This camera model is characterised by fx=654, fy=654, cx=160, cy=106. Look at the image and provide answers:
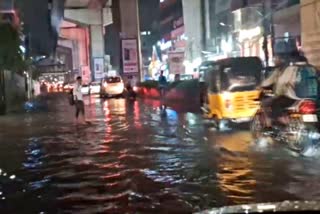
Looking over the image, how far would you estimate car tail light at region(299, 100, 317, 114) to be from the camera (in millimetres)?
12211

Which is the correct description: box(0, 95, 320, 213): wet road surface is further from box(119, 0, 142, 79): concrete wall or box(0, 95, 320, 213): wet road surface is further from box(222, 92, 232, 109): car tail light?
box(119, 0, 142, 79): concrete wall

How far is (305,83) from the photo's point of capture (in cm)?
1293

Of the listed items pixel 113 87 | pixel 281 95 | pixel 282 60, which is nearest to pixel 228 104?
pixel 282 60

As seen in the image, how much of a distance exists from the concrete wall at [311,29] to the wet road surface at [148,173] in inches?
155

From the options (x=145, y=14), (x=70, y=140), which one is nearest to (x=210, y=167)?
(x=70, y=140)

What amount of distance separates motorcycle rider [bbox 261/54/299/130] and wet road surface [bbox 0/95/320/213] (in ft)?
2.46

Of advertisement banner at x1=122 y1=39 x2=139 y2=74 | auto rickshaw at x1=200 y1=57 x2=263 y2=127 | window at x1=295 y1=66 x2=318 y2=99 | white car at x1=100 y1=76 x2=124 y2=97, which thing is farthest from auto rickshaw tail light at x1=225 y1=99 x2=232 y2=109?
advertisement banner at x1=122 y1=39 x2=139 y2=74

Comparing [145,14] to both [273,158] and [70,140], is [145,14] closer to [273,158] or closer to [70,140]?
[70,140]

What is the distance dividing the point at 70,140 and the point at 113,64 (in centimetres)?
9077

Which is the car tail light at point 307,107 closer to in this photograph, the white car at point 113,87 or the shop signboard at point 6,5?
the shop signboard at point 6,5

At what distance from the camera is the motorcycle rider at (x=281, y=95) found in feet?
42.2

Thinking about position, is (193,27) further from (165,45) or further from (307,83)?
(307,83)

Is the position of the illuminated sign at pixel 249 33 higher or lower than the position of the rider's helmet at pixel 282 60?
higher

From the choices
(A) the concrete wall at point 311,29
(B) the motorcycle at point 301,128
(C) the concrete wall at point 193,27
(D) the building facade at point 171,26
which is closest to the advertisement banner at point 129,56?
(C) the concrete wall at point 193,27
